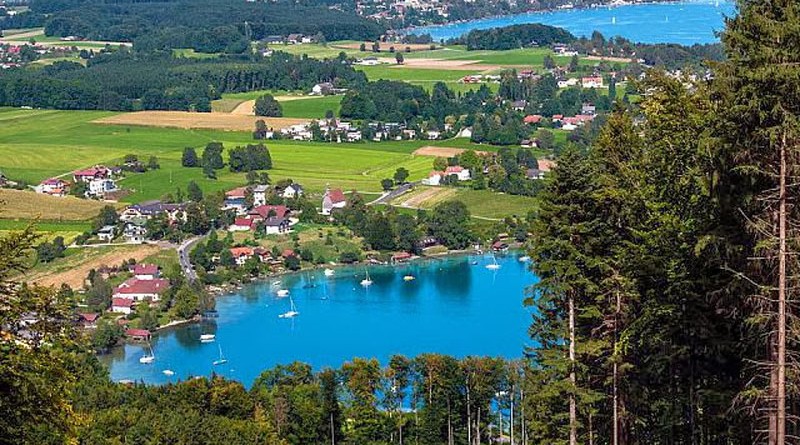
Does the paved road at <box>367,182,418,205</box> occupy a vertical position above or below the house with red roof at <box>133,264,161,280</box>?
below

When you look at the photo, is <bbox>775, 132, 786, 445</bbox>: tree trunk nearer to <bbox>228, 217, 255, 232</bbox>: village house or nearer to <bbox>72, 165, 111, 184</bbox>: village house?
<bbox>228, 217, 255, 232</bbox>: village house

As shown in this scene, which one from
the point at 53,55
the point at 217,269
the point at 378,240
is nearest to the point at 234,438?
the point at 217,269

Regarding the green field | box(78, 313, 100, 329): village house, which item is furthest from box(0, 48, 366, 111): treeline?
box(78, 313, 100, 329): village house

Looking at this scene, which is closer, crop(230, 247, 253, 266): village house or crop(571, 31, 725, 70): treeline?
crop(230, 247, 253, 266): village house

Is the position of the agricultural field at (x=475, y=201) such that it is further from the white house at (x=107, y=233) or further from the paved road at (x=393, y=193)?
the white house at (x=107, y=233)

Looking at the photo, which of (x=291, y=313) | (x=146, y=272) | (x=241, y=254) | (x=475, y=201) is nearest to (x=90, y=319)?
(x=146, y=272)

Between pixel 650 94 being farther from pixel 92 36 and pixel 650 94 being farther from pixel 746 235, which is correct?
pixel 92 36

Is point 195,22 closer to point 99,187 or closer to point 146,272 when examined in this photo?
point 99,187
